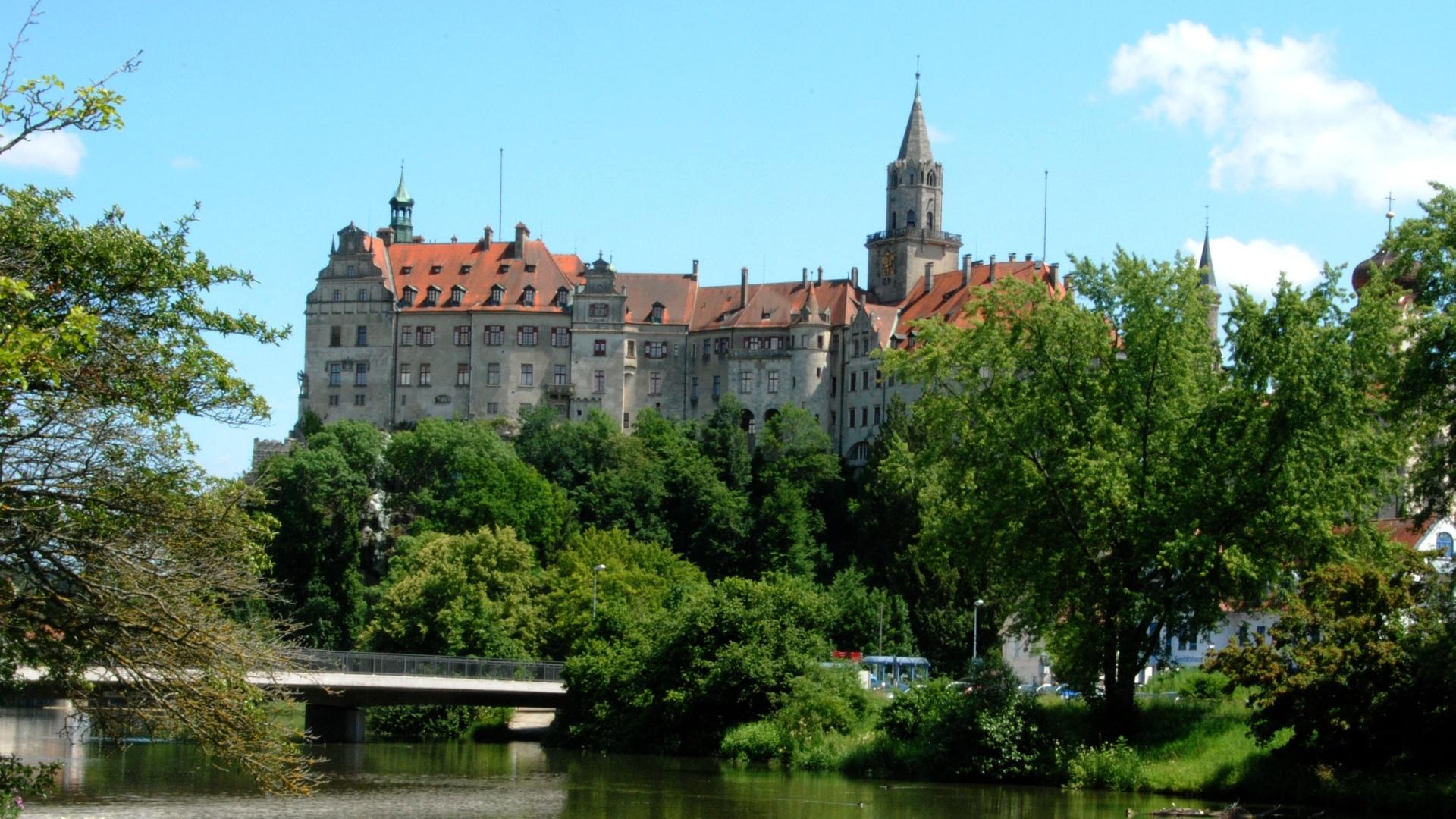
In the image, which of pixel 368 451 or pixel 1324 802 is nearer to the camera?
pixel 1324 802

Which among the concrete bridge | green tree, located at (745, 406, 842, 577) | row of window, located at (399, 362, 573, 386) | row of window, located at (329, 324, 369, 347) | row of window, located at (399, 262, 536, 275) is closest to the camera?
the concrete bridge

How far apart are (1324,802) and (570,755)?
2409cm

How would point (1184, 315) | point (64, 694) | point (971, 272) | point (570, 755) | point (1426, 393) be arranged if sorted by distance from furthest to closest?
point (971, 272) < point (570, 755) < point (1184, 315) < point (1426, 393) < point (64, 694)

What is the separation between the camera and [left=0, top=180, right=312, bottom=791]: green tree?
19.0 metres

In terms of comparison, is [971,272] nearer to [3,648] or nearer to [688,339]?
[688,339]

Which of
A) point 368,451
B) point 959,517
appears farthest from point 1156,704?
point 368,451

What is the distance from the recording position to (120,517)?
64.5 feet

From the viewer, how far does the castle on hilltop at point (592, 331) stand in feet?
381

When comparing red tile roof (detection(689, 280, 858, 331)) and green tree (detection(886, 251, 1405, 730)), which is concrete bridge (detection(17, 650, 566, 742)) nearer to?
green tree (detection(886, 251, 1405, 730))

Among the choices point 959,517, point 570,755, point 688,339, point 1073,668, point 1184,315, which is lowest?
point 570,755

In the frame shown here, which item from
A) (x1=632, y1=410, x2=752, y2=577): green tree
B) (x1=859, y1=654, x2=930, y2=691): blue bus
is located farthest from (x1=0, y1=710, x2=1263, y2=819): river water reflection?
(x1=632, y1=410, x2=752, y2=577): green tree

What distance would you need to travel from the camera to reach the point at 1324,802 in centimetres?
3662

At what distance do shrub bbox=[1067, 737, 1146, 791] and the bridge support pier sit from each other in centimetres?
2520

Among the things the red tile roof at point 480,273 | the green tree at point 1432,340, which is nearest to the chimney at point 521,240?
the red tile roof at point 480,273
